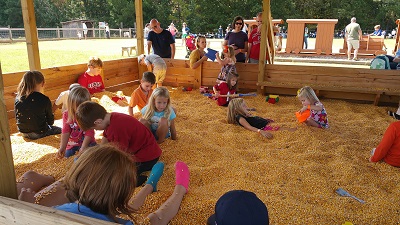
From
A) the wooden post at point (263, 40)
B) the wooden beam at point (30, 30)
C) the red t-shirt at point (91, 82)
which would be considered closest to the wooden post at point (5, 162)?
the wooden beam at point (30, 30)

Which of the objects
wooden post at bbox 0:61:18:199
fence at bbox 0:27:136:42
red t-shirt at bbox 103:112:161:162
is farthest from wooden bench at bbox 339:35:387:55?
fence at bbox 0:27:136:42

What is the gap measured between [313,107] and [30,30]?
452 cm

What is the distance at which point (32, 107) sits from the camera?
3.70 metres

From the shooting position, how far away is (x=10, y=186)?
1340mm

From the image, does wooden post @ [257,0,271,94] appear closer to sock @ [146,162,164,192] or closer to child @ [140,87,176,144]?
child @ [140,87,176,144]

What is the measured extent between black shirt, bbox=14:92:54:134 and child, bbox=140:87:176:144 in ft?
4.09

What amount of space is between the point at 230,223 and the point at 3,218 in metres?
0.94

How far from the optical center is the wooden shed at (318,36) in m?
15.4

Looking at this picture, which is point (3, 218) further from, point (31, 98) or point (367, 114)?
point (367, 114)

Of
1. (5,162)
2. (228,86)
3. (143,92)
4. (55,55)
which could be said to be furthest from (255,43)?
(55,55)

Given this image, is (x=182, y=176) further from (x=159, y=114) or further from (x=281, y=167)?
(x=159, y=114)

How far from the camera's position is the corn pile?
233 centimetres

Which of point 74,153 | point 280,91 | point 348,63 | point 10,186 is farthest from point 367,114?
point 348,63

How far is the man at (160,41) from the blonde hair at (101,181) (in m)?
5.85
